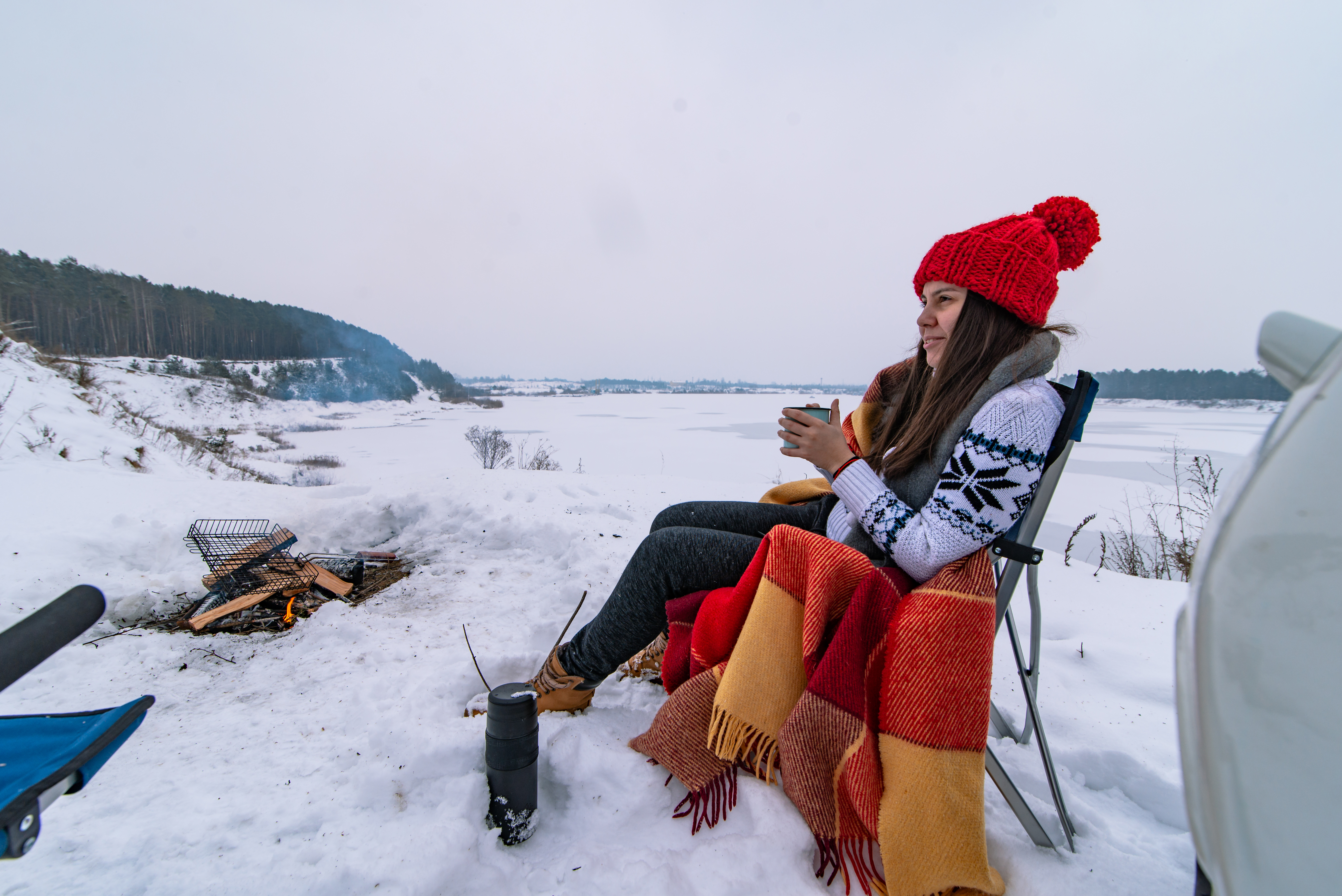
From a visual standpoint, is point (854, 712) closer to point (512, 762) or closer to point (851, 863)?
point (851, 863)

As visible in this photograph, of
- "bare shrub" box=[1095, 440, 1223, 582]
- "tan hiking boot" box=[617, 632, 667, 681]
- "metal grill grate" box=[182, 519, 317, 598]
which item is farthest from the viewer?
"bare shrub" box=[1095, 440, 1223, 582]

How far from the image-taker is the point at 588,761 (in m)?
1.54

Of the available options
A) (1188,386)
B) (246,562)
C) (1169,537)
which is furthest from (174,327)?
(1188,386)

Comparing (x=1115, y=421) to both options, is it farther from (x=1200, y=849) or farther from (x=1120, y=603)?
(x=1200, y=849)

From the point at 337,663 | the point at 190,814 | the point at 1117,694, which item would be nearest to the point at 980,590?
the point at 1117,694

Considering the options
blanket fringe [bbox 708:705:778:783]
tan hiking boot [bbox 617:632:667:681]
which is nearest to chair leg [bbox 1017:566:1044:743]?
blanket fringe [bbox 708:705:778:783]

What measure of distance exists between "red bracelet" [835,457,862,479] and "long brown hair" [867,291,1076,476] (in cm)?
14

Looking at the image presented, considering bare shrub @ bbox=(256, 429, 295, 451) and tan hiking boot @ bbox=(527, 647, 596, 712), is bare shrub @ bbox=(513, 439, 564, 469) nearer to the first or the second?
tan hiking boot @ bbox=(527, 647, 596, 712)

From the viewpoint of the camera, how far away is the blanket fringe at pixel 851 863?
1.17 meters

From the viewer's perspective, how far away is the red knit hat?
147cm

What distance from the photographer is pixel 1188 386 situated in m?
13.0

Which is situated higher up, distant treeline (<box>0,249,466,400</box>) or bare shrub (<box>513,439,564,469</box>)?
distant treeline (<box>0,249,466,400</box>)

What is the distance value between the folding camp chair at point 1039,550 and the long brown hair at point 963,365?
0.19 m

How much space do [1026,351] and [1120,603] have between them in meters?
2.34
